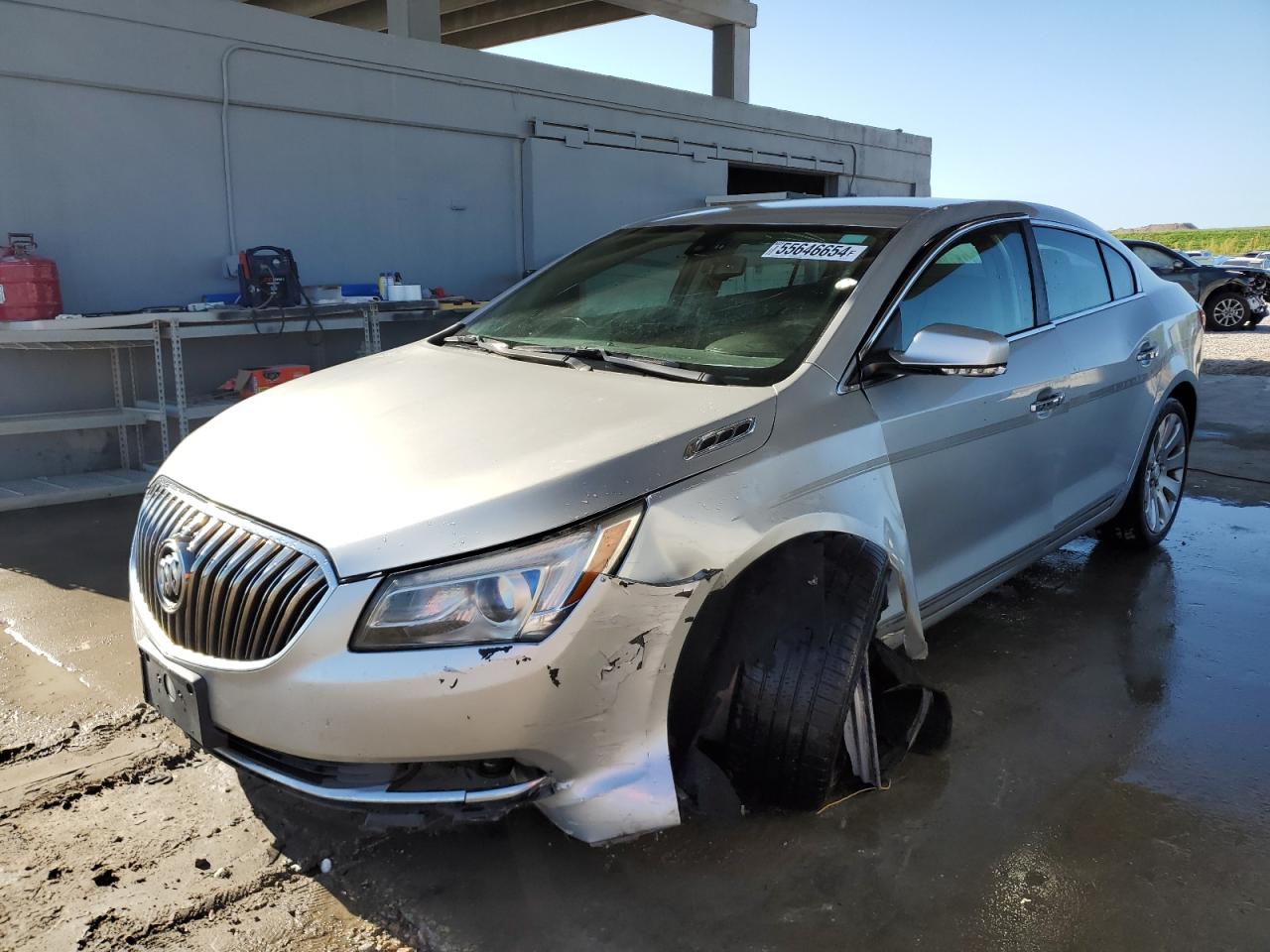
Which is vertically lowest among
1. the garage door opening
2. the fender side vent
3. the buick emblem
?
the buick emblem

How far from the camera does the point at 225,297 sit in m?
7.07

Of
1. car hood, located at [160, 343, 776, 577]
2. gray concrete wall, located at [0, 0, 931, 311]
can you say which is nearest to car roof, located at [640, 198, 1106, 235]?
car hood, located at [160, 343, 776, 577]

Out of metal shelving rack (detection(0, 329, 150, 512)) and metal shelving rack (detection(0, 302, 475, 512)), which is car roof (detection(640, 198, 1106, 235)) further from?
metal shelving rack (detection(0, 329, 150, 512))

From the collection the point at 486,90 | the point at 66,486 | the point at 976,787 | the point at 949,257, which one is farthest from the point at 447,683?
the point at 486,90

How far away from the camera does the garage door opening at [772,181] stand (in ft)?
43.3

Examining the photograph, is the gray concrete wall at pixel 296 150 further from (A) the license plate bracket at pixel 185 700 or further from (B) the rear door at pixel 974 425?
(B) the rear door at pixel 974 425

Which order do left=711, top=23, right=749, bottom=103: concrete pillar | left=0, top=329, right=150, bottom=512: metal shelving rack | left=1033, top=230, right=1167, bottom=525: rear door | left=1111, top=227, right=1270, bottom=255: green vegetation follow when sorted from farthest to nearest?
left=1111, top=227, right=1270, bottom=255: green vegetation < left=711, top=23, right=749, bottom=103: concrete pillar < left=0, top=329, right=150, bottom=512: metal shelving rack < left=1033, top=230, right=1167, bottom=525: rear door

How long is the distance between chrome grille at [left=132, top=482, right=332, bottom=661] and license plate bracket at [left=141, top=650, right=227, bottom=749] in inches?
2.8

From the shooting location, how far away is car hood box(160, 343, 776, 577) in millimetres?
2088

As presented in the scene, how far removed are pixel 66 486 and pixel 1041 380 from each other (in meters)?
5.68

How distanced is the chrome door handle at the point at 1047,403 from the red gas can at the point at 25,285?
553 centimetres

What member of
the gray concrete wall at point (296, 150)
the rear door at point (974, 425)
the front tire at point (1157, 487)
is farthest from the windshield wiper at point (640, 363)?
the gray concrete wall at point (296, 150)

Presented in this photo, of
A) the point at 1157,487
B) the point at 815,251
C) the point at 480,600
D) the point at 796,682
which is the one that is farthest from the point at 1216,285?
the point at 480,600

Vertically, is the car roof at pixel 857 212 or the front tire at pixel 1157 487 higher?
the car roof at pixel 857 212
